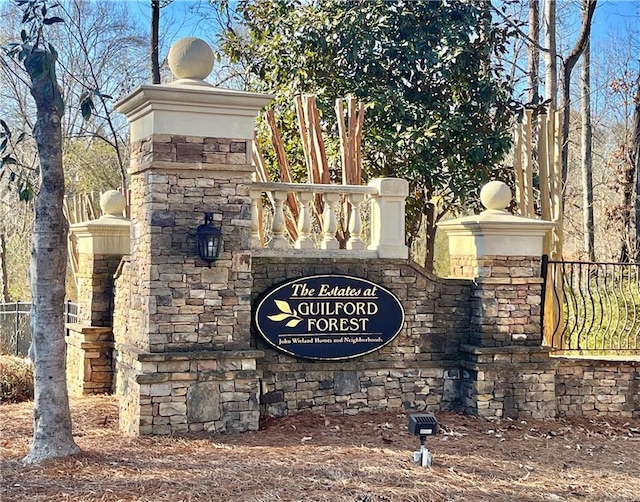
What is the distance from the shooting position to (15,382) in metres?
9.45

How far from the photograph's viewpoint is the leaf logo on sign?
742 cm

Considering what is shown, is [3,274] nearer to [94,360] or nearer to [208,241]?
[94,360]

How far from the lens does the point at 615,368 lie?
8.53 metres

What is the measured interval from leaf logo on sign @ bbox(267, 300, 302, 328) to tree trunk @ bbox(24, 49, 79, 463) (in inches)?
84.9

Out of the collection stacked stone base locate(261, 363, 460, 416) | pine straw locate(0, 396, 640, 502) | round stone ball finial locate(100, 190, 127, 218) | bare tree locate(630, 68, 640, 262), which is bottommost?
pine straw locate(0, 396, 640, 502)

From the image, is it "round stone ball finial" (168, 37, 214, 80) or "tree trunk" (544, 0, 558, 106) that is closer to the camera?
"round stone ball finial" (168, 37, 214, 80)

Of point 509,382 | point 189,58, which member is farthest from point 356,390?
point 189,58

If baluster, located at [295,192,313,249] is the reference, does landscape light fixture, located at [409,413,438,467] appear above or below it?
below


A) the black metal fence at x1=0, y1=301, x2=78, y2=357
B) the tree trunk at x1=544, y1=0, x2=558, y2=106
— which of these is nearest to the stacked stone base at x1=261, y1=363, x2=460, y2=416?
the tree trunk at x1=544, y1=0, x2=558, y2=106

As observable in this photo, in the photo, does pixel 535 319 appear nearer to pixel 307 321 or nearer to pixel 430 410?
pixel 430 410

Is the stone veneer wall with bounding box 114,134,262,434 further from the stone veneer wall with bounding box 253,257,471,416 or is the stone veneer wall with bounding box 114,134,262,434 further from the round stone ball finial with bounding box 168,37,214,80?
the round stone ball finial with bounding box 168,37,214,80

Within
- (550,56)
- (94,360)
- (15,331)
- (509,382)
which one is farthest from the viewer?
(15,331)

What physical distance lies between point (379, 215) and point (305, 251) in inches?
34.4

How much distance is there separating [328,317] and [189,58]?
2814 millimetres
